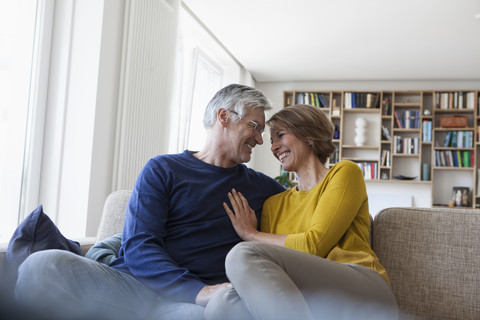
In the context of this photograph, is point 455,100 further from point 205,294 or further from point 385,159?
point 205,294

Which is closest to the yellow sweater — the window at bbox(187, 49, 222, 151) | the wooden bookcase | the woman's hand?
the woman's hand

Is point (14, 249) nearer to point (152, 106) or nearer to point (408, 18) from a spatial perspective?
point (152, 106)

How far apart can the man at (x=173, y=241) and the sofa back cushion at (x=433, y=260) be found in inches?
20.0

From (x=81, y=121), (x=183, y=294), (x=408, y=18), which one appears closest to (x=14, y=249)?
(x=183, y=294)

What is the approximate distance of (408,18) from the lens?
4.88m

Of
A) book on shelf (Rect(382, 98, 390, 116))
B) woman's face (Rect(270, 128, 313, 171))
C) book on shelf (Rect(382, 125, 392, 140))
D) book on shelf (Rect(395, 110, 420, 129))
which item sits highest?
book on shelf (Rect(382, 98, 390, 116))

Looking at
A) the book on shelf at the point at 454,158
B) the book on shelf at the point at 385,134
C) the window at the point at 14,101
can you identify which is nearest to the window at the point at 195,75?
the window at the point at 14,101

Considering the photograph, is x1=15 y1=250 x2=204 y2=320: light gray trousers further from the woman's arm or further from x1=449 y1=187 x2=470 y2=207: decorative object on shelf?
x1=449 y1=187 x2=470 y2=207: decorative object on shelf

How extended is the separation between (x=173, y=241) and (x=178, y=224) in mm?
59

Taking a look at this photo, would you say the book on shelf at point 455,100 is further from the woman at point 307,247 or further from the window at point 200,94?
the woman at point 307,247

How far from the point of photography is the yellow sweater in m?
1.48

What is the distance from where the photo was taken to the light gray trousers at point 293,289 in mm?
1069

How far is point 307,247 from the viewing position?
147cm

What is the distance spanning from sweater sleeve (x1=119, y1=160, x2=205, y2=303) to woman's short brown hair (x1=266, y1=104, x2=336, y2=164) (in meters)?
0.55
